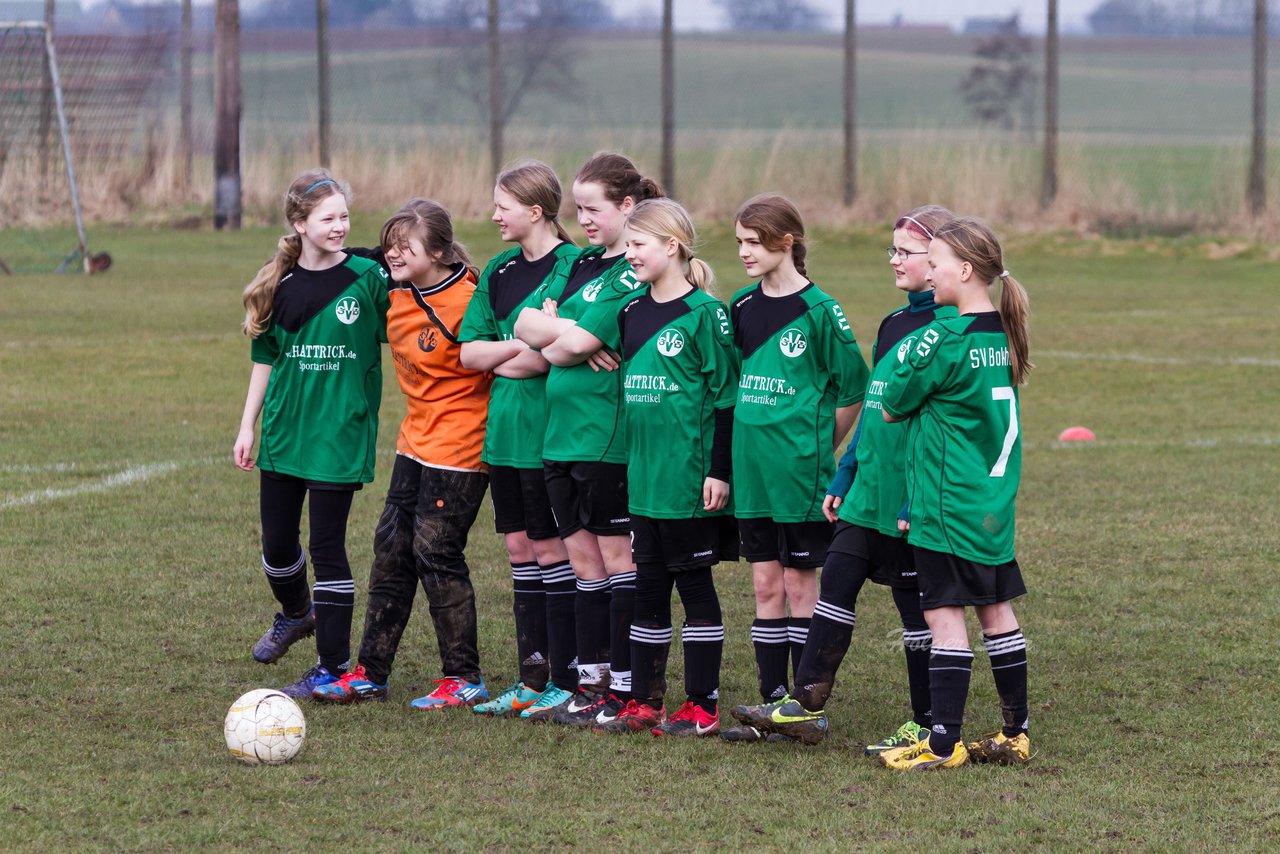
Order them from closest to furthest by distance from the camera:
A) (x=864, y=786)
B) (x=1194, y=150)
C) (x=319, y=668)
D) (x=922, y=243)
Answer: (x=864, y=786) < (x=922, y=243) < (x=319, y=668) < (x=1194, y=150)

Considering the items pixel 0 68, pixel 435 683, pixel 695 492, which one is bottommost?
pixel 435 683

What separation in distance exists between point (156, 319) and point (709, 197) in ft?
36.8

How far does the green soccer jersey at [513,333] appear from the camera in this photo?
203 inches

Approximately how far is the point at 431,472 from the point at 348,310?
627mm

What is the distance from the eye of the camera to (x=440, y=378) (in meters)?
5.32

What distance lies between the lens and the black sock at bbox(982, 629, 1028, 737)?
15.2ft

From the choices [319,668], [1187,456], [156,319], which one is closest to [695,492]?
[319,668]

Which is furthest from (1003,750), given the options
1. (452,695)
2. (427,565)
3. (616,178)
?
(616,178)

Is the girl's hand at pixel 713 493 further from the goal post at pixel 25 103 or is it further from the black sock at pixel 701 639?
the goal post at pixel 25 103

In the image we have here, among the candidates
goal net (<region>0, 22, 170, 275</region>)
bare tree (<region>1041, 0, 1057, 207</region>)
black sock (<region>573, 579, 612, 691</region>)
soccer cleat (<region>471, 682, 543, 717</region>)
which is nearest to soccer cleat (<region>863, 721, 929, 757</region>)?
black sock (<region>573, 579, 612, 691</region>)

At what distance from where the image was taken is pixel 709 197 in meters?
24.1

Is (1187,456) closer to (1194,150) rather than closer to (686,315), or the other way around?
(686,315)

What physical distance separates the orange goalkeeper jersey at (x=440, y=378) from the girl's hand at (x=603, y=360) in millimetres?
498

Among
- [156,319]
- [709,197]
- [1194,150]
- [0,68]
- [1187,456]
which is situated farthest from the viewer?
[1194,150]
